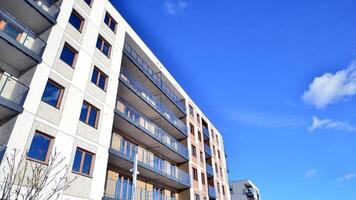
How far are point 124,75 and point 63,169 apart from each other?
10.3 meters

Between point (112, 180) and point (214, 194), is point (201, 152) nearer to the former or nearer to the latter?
point (214, 194)

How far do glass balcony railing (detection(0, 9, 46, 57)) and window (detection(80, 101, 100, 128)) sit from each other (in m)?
3.89

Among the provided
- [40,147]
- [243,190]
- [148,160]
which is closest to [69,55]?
[40,147]

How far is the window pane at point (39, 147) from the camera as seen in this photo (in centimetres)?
1145

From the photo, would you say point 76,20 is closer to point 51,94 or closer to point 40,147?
point 51,94

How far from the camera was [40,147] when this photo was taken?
1185 centimetres

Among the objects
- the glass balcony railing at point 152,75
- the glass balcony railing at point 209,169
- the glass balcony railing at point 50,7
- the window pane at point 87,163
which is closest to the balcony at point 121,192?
the window pane at point 87,163

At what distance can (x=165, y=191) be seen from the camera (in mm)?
23812

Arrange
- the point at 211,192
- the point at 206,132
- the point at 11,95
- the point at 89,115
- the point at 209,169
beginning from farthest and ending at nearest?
the point at 206,132 < the point at 209,169 < the point at 211,192 < the point at 89,115 < the point at 11,95

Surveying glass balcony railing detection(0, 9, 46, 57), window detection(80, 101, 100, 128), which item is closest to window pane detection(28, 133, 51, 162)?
window detection(80, 101, 100, 128)

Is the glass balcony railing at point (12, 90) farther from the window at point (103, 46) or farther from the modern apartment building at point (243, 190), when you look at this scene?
the modern apartment building at point (243, 190)

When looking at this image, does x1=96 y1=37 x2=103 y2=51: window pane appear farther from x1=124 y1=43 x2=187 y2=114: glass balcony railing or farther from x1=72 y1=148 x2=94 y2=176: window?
x1=72 y1=148 x2=94 y2=176: window

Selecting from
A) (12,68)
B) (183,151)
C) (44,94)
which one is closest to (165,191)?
(183,151)

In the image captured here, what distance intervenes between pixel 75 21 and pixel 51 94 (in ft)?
19.2
